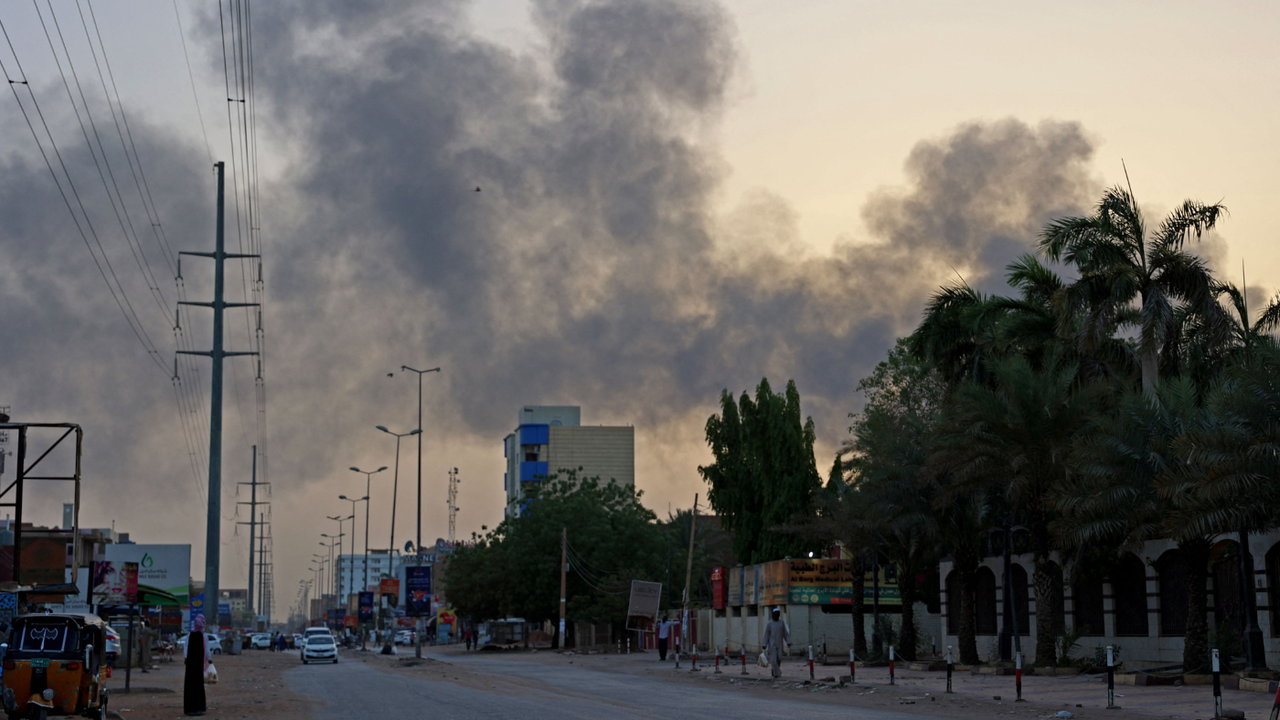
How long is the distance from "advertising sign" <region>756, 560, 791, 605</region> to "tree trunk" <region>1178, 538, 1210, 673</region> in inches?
1016

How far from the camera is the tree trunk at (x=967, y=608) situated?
36719mm

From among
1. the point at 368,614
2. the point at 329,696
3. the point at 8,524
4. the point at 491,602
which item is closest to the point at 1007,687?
the point at 329,696

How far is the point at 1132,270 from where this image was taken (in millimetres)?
31078

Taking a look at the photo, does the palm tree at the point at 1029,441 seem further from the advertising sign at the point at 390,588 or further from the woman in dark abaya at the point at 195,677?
the advertising sign at the point at 390,588

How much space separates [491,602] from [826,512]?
3936cm

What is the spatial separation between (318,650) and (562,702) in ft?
124

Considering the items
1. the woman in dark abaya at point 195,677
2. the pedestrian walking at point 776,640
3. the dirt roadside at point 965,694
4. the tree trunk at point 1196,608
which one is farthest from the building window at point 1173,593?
the woman in dark abaya at point 195,677

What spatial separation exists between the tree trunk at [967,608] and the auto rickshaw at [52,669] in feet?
84.2

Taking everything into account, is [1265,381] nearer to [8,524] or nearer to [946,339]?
[946,339]

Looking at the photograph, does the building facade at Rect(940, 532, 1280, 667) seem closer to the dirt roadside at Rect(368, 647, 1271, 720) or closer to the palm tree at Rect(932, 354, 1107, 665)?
the palm tree at Rect(932, 354, 1107, 665)

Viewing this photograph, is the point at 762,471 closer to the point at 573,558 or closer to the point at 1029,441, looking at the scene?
the point at 573,558

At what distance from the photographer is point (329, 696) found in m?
27.2

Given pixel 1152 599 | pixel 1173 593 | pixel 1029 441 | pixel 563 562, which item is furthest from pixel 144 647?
pixel 1173 593

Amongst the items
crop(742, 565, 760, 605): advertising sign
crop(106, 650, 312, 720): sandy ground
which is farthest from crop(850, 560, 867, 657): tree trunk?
crop(106, 650, 312, 720): sandy ground
